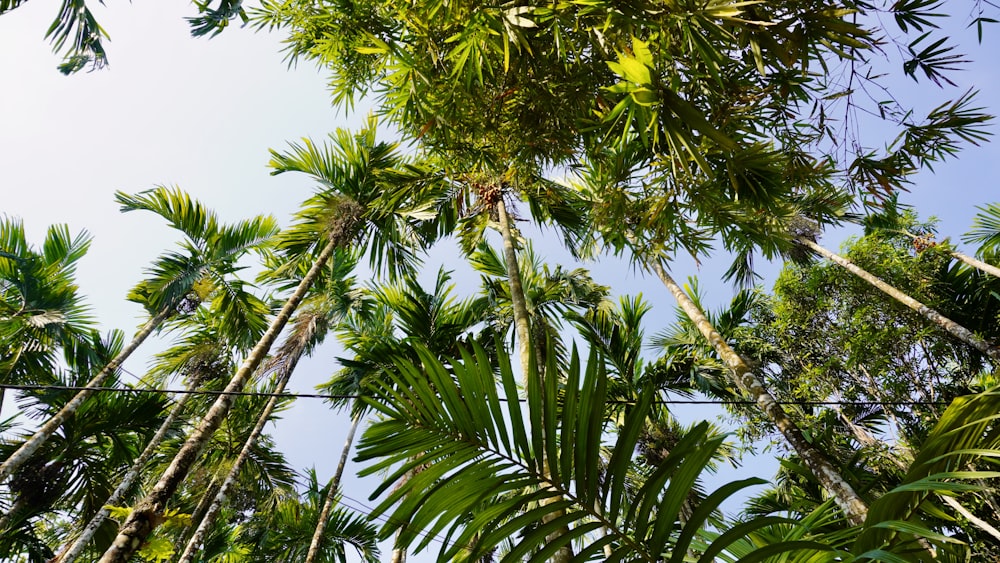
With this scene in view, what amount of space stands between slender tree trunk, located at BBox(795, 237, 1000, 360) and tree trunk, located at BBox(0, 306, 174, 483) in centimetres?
1037

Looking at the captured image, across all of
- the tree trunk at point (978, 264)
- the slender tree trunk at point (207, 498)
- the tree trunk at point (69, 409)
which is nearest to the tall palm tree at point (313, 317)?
the slender tree trunk at point (207, 498)

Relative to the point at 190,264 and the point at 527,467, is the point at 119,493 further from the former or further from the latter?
the point at 527,467

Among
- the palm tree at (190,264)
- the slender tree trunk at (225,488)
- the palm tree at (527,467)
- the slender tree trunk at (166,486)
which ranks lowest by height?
the palm tree at (527,467)

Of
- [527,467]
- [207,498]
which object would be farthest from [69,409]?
[527,467]

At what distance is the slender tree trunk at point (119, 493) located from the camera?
411 cm

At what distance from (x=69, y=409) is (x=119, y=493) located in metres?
1.21

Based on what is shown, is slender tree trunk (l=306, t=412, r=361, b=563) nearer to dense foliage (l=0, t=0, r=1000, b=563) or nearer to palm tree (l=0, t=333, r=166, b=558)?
dense foliage (l=0, t=0, r=1000, b=563)

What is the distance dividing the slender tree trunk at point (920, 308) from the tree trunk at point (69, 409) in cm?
1037

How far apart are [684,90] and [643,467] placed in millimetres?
7190

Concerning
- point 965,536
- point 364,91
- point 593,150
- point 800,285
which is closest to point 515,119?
point 593,150

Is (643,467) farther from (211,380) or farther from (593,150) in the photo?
(211,380)

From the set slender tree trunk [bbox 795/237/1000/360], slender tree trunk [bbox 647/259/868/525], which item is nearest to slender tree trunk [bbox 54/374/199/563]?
slender tree trunk [bbox 647/259/868/525]

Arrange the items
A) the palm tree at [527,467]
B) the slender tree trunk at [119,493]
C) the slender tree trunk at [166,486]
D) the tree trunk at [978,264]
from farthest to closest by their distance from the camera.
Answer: the tree trunk at [978,264] < the slender tree trunk at [119,493] < the slender tree trunk at [166,486] < the palm tree at [527,467]

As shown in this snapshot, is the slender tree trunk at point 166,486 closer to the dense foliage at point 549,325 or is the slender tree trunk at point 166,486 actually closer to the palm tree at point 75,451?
the dense foliage at point 549,325
